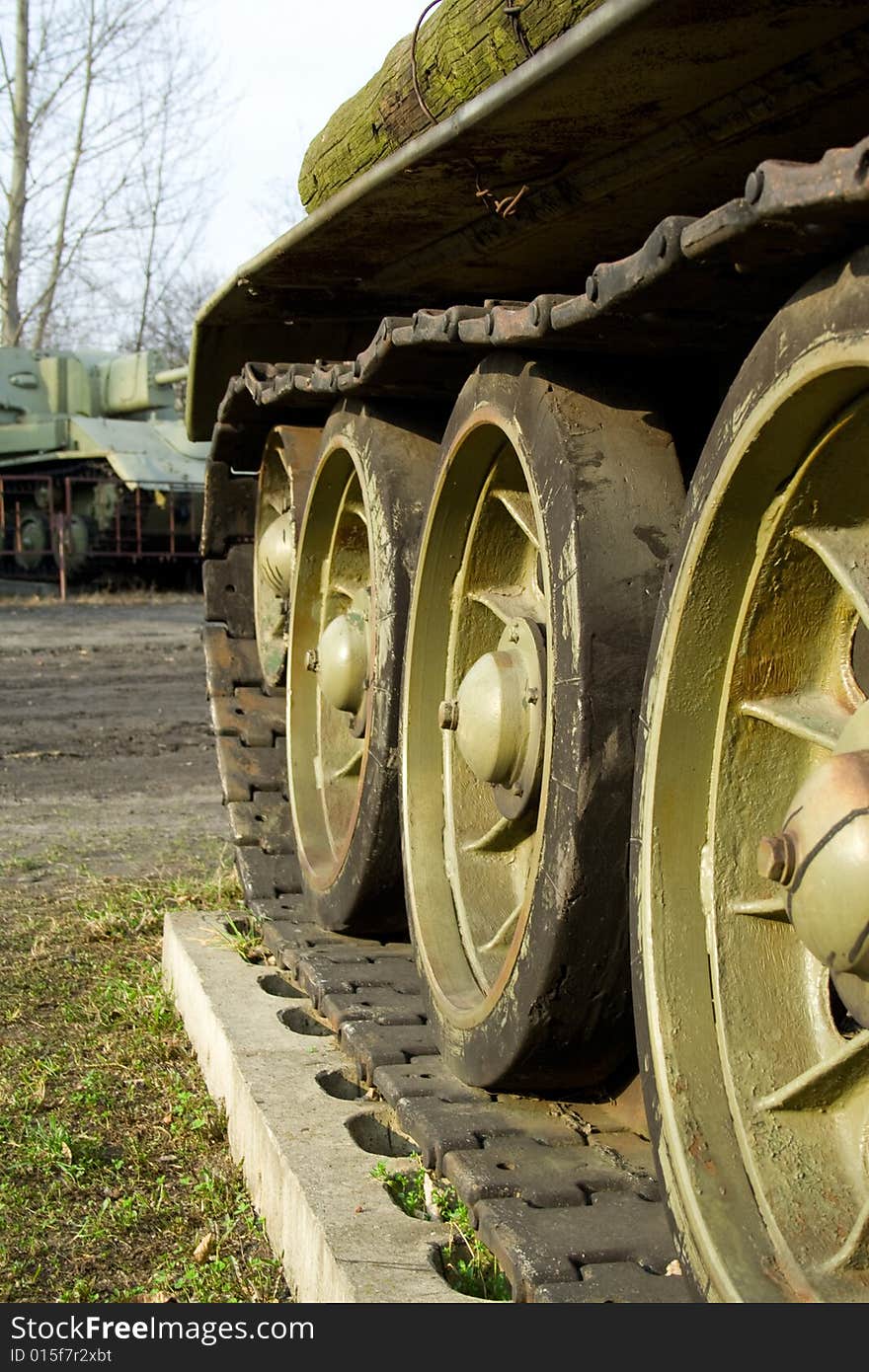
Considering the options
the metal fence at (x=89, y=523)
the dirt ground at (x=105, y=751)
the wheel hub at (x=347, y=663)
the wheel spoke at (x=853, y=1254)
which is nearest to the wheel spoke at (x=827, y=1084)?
the wheel spoke at (x=853, y=1254)

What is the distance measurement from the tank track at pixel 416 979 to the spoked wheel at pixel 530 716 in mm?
88

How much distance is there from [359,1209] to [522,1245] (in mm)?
343

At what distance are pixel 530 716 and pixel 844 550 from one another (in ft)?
2.87

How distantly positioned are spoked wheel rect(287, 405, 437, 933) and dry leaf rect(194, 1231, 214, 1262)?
39.3 inches

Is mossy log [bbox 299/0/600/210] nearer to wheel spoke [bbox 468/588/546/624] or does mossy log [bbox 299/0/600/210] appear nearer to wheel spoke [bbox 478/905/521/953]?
wheel spoke [bbox 468/588/546/624]

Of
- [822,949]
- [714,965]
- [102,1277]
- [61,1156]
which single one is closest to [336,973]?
[61,1156]

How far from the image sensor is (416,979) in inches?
135

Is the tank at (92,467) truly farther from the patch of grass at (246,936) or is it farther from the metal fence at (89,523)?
the patch of grass at (246,936)

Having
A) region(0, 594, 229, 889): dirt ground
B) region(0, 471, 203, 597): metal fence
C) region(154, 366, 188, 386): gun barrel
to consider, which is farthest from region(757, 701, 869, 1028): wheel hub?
region(0, 471, 203, 597): metal fence

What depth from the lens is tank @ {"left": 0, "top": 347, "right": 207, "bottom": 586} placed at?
19.9 meters

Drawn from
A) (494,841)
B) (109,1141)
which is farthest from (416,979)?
(109,1141)

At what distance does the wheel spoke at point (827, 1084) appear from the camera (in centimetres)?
181

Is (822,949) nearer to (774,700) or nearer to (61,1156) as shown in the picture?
(774,700)

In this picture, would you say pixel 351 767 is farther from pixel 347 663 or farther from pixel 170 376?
pixel 170 376
